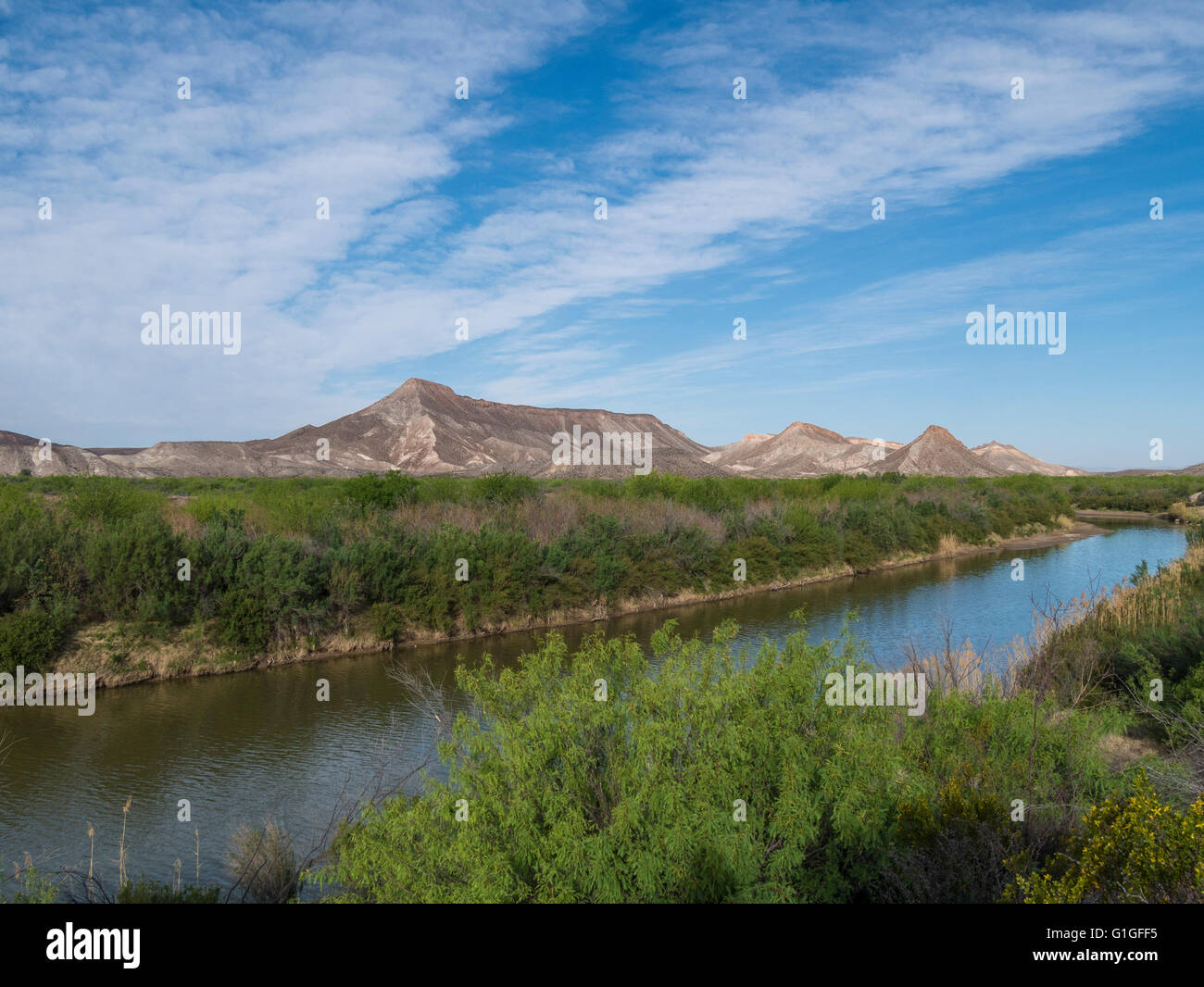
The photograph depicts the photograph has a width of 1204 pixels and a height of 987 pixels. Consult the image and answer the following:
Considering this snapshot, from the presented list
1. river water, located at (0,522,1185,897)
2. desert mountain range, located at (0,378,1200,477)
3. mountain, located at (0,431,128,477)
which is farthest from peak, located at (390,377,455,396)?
river water, located at (0,522,1185,897)

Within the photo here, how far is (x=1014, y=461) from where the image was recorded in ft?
594

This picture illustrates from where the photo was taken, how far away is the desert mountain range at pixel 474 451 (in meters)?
103

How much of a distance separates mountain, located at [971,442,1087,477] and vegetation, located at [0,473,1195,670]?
153617 millimetres

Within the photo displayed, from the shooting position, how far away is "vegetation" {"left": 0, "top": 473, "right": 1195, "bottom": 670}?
756 inches

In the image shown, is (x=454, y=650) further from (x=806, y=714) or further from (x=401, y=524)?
(x=806, y=714)

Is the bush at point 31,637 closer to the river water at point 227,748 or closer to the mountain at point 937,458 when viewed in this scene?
the river water at point 227,748

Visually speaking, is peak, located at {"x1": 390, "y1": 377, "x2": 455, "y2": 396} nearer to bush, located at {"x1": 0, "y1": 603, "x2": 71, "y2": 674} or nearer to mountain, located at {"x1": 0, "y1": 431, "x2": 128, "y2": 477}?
mountain, located at {"x1": 0, "y1": 431, "x2": 128, "y2": 477}

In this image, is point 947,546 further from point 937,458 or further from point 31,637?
point 937,458

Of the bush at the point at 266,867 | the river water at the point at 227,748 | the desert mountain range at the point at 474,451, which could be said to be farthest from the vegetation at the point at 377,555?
the desert mountain range at the point at 474,451

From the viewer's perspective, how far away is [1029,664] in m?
12.6

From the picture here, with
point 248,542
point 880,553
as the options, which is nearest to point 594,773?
point 248,542

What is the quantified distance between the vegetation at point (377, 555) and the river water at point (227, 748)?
1.37 m

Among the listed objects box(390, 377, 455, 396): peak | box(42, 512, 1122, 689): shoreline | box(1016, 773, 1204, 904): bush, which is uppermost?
box(390, 377, 455, 396): peak

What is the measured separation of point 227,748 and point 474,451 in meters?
144
